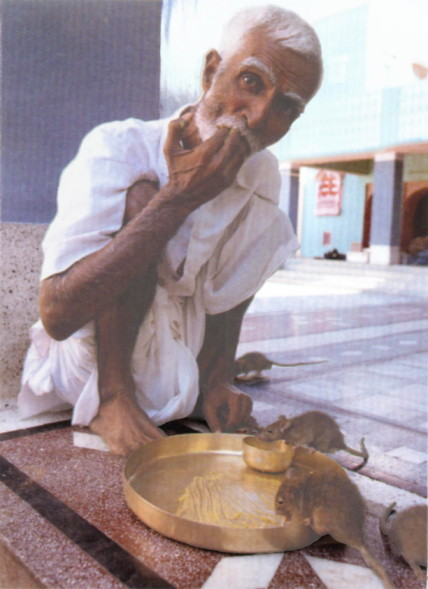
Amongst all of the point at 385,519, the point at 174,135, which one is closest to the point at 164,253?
the point at 174,135

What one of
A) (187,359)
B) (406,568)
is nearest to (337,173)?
(187,359)

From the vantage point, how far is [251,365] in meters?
2.61

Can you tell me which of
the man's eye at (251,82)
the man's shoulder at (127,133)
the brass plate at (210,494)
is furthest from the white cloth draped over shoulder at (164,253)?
the brass plate at (210,494)

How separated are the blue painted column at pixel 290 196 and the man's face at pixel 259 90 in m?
0.22

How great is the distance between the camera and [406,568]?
4.53 ft

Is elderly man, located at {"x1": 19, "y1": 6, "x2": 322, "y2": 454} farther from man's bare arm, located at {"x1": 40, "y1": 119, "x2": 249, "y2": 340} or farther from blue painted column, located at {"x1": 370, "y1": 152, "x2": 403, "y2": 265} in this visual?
blue painted column, located at {"x1": 370, "y1": 152, "x2": 403, "y2": 265}

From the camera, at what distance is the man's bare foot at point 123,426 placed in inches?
78.5

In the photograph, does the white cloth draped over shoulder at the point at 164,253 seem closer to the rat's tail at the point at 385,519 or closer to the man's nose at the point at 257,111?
the man's nose at the point at 257,111

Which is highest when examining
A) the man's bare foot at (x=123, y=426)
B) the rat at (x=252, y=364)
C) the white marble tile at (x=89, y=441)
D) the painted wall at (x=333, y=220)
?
the painted wall at (x=333, y=220)

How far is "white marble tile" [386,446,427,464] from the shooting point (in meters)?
1.97

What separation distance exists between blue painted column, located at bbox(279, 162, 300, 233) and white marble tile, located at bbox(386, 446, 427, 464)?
87cm

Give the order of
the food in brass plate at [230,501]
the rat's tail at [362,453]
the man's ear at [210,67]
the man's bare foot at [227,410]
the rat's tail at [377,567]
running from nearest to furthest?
the rat's tail at [377,567] < the food in brass plate at [230,501] < the man's ear at [210,67] < the rat's tail at [362,453] < the man's bare foot at [227,410]

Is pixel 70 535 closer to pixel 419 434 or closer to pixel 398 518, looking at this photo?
pixel 398 518

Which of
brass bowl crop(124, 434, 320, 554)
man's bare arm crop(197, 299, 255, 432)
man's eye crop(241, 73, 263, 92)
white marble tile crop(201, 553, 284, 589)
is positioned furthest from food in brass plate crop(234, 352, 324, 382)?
man's eye crop(241, 73, 263, 92)
